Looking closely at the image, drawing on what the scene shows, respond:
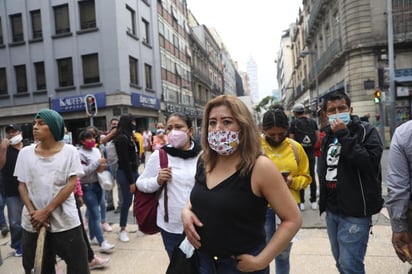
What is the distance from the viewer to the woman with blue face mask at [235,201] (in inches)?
64.4

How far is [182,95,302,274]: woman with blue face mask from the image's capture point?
1637 millimetres

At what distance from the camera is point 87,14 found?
2178 centimetres

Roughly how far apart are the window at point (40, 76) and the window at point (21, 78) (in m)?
1.03

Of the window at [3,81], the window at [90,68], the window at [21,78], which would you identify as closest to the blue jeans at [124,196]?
the window at [90,68]

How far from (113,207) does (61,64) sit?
1888 centimetres

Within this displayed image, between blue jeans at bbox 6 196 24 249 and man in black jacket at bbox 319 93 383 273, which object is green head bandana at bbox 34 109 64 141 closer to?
blue jeans at bbox 6 196 24 249

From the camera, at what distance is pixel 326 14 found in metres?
26.3

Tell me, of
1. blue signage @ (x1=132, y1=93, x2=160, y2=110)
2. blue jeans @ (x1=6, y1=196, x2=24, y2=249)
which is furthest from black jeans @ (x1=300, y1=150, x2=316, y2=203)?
blue signage @ (x1=132, y1=93, x2=160, y2=110)

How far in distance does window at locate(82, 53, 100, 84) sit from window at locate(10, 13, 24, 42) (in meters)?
5.39

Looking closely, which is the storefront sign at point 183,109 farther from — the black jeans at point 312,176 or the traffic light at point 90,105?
the black jeans at point 312,176

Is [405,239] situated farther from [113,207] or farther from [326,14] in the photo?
[326,14]

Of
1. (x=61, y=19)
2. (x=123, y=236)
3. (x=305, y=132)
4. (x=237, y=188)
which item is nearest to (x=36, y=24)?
(x=61, y=19)

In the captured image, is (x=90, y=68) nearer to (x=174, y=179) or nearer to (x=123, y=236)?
(x=123, y=236)

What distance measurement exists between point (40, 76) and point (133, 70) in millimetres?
6621
